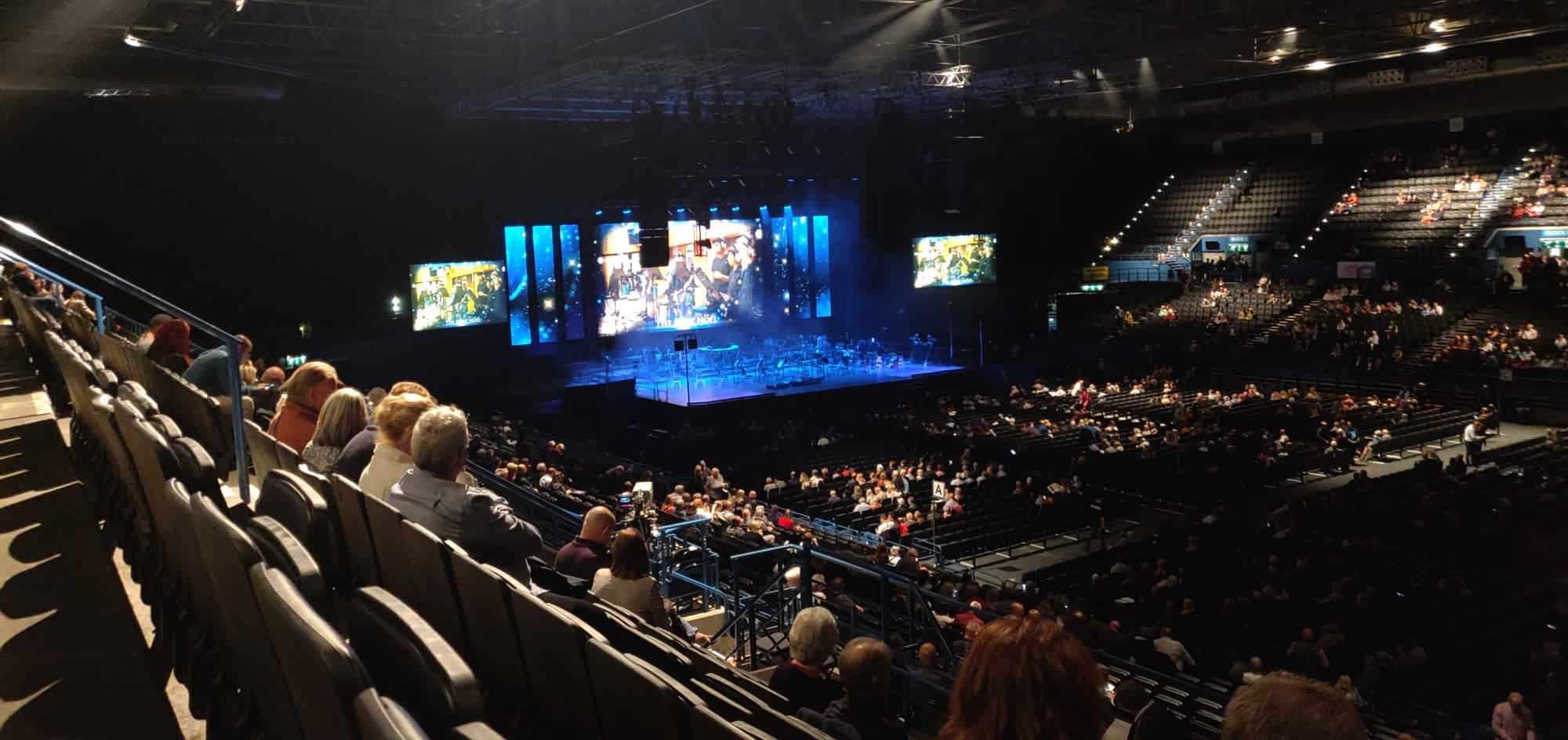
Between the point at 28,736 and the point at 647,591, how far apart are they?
75.4 inches

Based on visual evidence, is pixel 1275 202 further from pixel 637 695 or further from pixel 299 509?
pixel 637 695

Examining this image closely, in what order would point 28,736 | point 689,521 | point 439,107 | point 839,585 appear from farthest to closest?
point 439,107, point 839,585, point 689,521, point 28,736

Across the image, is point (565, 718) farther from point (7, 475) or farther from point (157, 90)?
point (157, 90)

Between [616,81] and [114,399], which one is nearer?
[114,399]

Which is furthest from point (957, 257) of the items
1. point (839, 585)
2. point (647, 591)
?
point (647, 591)

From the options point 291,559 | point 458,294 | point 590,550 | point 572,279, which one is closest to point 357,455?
point 590,550

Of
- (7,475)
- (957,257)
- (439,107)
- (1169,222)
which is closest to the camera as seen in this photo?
(7,475)

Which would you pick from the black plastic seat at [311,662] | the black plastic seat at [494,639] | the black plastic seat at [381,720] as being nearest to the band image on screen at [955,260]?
the black plastic seat at [494,639]

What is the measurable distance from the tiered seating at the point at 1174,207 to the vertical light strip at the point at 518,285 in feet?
57.2

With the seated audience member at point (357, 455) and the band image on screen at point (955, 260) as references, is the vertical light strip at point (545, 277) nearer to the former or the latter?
the band image on screen at point (955, 260)

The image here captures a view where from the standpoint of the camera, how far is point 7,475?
14.1 ft

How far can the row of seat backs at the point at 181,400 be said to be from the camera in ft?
13.3

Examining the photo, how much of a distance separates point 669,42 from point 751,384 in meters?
9.60

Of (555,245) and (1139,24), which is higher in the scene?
(1139,24)
